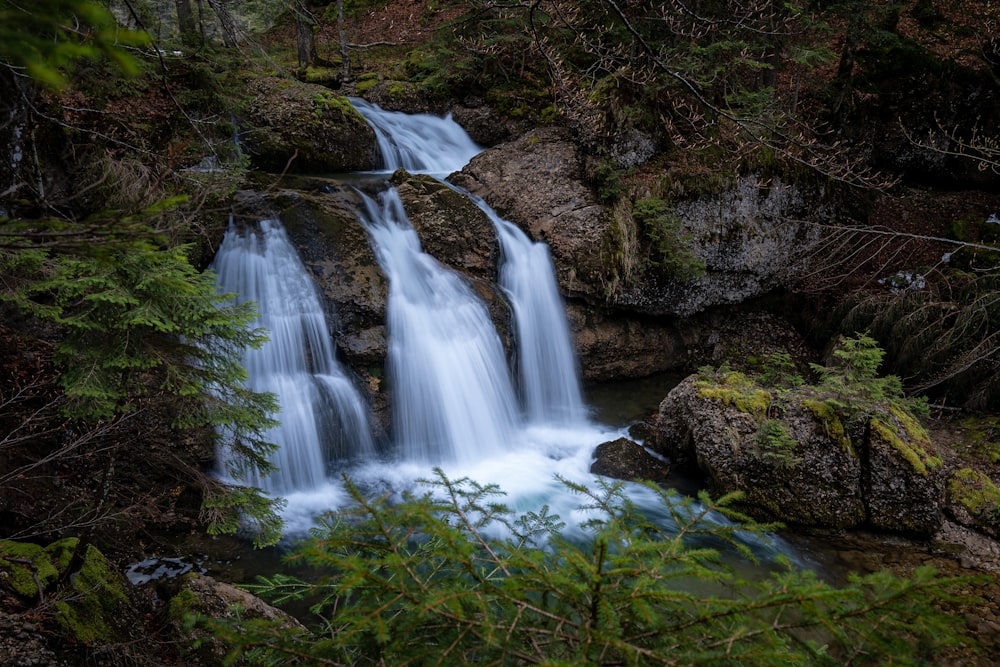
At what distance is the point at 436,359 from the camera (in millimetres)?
8305

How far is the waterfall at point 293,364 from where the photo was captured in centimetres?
695

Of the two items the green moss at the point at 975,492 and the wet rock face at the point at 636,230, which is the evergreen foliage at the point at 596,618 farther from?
the wet rock face at the point at 636,230

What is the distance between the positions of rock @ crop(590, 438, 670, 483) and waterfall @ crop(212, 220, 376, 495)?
129 inches

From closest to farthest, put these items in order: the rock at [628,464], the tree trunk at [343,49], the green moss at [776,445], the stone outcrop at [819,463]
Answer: the stone outcrop at [819,463] < the green moss at [776,445] < the rock at [628,464] < the tree trunk at [343,49]

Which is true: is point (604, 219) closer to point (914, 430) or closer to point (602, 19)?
point (602, 19)

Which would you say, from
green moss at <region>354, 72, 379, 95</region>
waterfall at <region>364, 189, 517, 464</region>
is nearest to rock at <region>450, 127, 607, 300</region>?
waterfall at <region>364, 189, 517, 464</region>

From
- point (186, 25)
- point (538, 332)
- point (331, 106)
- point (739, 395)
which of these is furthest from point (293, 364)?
point (186, 25)

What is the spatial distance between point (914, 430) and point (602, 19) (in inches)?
365

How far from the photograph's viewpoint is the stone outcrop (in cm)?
639

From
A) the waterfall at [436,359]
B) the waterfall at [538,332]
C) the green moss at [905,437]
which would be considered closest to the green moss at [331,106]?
the waterfall at [436,359]

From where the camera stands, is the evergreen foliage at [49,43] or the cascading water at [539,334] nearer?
the evergreen foliage at [49,43]

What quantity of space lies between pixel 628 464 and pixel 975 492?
4210 mm

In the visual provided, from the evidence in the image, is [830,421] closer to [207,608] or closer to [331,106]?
[207,608]

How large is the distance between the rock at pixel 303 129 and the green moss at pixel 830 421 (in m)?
8.59
